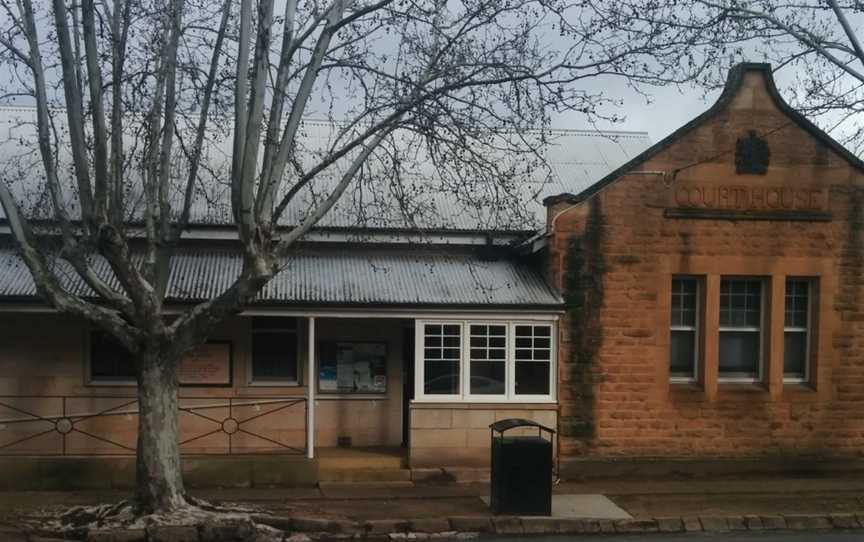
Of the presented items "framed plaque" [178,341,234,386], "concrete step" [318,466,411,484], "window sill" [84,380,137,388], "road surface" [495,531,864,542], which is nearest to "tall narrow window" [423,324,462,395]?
"concrete step" [318,466,411,484]

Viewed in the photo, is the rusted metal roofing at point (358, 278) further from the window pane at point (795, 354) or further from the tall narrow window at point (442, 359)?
the window pane at point (795, 354)

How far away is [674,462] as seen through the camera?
14.1 metres

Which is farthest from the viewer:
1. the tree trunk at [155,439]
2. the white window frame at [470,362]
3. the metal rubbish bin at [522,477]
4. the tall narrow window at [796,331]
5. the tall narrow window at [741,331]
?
the tall narrow window at [796,331]

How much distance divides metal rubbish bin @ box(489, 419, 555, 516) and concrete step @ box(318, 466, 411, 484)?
2.42 metres

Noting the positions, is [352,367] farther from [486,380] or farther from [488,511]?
[488,511]

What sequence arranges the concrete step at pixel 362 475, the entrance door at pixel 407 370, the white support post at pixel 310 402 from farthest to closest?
the entrance door at pixel 407 370 → the concrete step at pixel 362 475 → the white support post at pixel 310 402

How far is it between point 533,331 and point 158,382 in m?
5.98

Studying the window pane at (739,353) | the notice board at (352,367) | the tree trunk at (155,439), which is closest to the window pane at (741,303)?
the window pane at (739,353)

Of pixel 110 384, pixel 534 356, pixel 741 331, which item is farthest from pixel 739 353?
pixel 110 384

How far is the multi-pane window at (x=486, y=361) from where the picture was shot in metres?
13.9

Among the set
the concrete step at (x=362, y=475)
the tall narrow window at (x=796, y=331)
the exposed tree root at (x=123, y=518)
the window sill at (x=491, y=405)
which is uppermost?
the tall narrow window at (x=796, y=331)

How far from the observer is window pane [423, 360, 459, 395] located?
14.0 meters

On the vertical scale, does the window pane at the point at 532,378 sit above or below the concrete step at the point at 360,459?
above

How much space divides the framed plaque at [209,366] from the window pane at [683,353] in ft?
23.9
